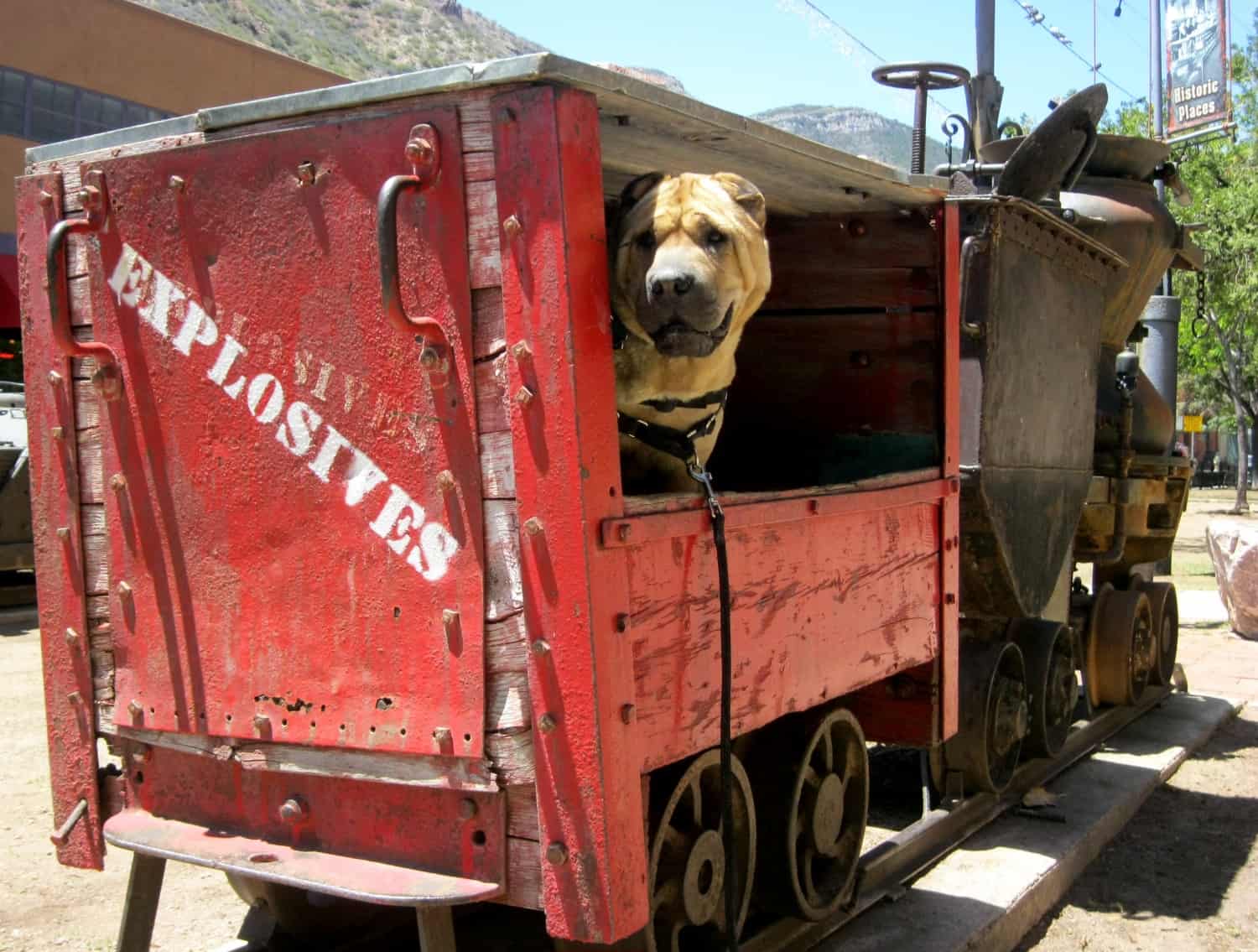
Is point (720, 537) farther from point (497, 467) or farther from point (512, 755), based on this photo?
point (512, 755)

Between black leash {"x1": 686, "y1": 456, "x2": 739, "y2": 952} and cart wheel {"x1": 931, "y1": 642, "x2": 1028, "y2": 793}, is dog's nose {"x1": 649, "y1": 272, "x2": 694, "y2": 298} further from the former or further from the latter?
cart wheel {"x1": 931, "y1": 642, "x2": 1028, "y2": 793}

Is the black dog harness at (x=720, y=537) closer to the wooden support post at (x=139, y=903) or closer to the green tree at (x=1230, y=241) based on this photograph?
the wooden support post at (x=139, y=903)

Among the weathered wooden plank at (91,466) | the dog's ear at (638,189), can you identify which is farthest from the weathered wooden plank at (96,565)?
the dog's ear at (638,189)

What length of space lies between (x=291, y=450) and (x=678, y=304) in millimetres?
999

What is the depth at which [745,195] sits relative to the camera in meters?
3.49

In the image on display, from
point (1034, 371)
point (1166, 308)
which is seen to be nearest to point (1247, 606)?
point (1166, 308)

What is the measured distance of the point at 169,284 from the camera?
10.9 ft

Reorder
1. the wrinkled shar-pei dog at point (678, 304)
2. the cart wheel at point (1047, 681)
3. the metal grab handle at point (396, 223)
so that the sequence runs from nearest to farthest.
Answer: the metal grab handle at point (396, 223), the wrinkled shar-pei dog at point (678, 304), the cart wheel at point (1047, 681)

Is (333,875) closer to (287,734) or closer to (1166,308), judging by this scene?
(287,734)

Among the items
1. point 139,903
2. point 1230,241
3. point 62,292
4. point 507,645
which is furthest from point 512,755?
point 1230,241

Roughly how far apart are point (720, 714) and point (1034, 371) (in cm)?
353

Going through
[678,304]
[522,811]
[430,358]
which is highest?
[678,304]

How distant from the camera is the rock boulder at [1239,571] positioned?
12133mm

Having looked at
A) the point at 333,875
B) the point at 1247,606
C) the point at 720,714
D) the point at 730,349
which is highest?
the point at 730,349
